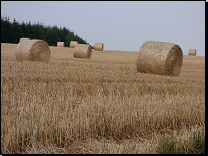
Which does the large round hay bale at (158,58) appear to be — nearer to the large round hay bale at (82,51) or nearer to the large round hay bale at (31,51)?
the large round hay bale at (31,51)

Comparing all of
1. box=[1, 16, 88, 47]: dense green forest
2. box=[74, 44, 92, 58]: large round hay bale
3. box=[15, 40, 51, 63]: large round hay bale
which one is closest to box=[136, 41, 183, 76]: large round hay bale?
box=[15, 40, 51, 63]: large round hay bale

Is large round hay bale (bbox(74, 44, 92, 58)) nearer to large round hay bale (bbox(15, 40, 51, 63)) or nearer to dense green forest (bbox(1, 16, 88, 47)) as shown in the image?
large round hay bale (bbox(15, 40, 51, 63))

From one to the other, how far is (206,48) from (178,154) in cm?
140

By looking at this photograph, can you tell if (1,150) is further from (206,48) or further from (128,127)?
(206,48)

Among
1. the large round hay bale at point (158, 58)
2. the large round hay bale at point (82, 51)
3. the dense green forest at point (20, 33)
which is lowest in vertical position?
the large round hay bale at point (158, 58)

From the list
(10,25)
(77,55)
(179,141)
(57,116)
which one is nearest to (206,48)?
(179,141)

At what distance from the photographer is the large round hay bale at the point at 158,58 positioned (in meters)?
10.9

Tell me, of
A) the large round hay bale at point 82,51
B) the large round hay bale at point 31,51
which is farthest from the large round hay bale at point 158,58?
the large round hay bale at point 82,51

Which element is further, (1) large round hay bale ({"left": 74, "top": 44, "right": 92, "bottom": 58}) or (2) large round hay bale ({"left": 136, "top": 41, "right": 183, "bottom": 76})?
(1) large round hay bale ({"left": 74, "top": 44, "right": 92, "bottom": 58})

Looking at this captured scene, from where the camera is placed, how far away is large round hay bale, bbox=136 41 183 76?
10.9m

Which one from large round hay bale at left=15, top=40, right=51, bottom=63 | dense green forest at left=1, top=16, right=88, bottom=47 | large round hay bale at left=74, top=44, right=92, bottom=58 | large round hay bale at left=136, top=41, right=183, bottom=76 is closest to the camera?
large round hay bale at left=136, top=41, right=183, bottom=76

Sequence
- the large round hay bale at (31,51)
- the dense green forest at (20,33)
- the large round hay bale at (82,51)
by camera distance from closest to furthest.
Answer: the large round hay bale at (31,51), the large round hay bale at (82,51), the dense green forest at (20,33)

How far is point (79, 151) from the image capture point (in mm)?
2705

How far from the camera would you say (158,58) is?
35.8ft
